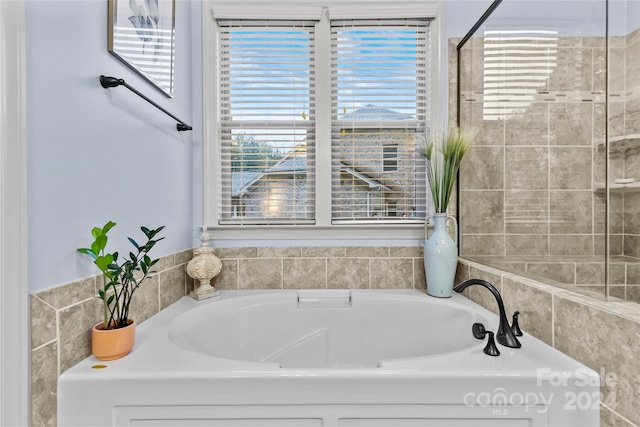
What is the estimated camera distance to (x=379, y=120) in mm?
1771

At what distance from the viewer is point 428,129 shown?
1.76 meters

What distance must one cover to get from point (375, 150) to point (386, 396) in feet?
4.30

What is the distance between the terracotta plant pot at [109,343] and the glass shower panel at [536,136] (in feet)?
4.90

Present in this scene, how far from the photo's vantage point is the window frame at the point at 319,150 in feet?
5.64

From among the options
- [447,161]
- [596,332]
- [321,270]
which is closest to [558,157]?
[447,161]

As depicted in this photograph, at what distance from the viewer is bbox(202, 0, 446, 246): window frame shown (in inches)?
67.7

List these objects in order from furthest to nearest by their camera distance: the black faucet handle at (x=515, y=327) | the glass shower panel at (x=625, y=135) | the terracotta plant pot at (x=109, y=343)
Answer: the glass shower panel at (x=625, y=135) → the black faucet handle at (x=515, y=327) → the terracotta plant pot at (x=109, y=343)

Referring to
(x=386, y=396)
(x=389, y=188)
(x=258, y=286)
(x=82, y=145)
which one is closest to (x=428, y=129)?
(x=389, y=188)

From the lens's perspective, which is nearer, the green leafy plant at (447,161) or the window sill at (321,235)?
the green leafy plant at (447,161)

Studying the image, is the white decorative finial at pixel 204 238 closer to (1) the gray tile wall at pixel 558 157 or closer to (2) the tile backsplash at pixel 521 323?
(2) the tile backsplash at pixel 521 323

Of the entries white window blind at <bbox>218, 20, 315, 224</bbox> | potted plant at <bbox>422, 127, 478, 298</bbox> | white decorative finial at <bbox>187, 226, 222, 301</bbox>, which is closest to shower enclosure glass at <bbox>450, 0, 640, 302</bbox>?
potted plant at <bbox>422, 127, 478, 298</bbox>

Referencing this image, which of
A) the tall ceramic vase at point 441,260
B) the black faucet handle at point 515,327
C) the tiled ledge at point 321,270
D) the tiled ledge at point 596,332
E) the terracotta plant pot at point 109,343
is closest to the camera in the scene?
the tiled ledge at point 596,332

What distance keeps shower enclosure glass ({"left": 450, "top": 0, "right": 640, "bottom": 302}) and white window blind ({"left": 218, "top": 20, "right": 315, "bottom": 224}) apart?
89 centimetres

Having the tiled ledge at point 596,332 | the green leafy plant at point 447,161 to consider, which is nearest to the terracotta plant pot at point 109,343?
the tiled ledge at point 596,332
